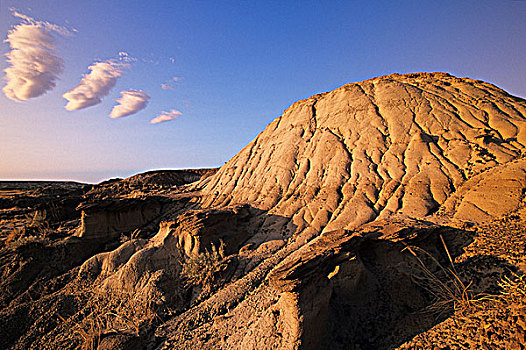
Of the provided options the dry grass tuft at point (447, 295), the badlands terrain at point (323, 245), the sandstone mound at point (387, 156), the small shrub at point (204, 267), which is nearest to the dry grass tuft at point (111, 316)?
the badlands terrain at point (323, 245)

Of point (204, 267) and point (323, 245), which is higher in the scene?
point (323, 245)

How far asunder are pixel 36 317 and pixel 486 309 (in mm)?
14095

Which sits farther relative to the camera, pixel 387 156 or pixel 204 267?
pixel 387 156

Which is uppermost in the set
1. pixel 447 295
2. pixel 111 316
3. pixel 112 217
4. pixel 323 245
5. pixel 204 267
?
pixel 323 245

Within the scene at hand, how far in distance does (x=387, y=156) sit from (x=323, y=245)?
347 inches

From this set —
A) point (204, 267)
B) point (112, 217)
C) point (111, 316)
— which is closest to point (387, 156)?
point (204, 267)

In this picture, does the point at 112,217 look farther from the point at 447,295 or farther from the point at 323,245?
the point at 447,295

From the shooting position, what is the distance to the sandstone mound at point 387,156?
9.99 metres

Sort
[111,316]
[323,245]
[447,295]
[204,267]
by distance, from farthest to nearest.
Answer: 1. [204,267]
2. [111,316]
3. [323,245]
4. [447,295]

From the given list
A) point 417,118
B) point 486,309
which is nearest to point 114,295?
point 486,309

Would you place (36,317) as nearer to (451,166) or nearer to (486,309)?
(486,309)

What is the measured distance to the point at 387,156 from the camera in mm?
12625

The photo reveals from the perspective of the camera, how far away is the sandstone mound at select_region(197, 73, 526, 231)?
9.99m

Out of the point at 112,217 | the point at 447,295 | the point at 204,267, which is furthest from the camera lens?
the point at 112,217
